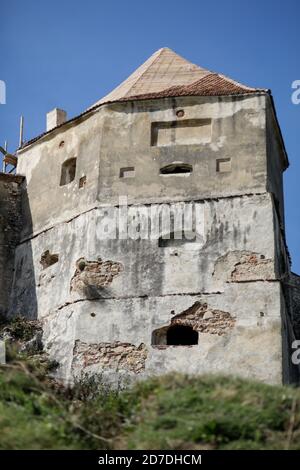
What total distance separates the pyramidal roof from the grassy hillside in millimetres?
10121

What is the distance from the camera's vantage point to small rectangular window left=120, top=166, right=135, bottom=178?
23188 millimetres

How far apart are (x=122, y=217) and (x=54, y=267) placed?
2.02m

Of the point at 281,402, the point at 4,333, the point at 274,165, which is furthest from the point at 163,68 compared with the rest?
the point at 281,402

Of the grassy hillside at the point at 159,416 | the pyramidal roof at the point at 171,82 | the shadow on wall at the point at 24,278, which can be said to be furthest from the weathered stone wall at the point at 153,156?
the grassy hillside at the point at 159,416

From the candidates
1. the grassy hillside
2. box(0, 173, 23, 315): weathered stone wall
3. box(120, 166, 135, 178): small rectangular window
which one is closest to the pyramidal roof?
box(120, 166, 135, 178): small rectangular window

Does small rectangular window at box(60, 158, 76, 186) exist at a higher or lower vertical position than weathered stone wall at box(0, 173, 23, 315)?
higher

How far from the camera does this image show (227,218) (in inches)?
870

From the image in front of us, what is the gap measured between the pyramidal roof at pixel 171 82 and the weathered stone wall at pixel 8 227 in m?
2.95

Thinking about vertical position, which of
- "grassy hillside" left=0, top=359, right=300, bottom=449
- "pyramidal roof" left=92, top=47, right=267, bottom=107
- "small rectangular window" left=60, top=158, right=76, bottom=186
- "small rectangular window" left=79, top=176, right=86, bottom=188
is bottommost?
"grassy hillside" left=0, top=359, right=300, bottom=449

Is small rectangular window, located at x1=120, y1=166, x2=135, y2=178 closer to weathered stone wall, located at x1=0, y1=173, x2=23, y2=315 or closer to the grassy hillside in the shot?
weathered stone wall, located at x1=0, y1=173, x2=23, y2=315

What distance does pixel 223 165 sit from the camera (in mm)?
22812

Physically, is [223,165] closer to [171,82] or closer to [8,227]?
[171,82]
